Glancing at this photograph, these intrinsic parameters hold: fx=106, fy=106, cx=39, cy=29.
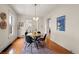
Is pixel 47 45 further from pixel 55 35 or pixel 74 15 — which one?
pixel 74 15

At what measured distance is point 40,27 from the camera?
3553 mm

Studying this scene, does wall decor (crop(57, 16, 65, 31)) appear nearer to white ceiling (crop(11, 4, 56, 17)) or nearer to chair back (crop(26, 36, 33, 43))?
white ceiling (crop(11, 4, 56, 17))

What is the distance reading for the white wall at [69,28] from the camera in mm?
3246

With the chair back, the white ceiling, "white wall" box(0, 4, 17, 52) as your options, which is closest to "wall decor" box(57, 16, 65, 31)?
the white ceiling

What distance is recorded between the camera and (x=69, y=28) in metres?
3.66

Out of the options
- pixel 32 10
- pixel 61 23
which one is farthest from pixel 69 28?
pixel 32 10

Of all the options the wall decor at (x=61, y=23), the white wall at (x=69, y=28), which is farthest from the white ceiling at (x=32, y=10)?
the wall decor at (x=61, y=23)

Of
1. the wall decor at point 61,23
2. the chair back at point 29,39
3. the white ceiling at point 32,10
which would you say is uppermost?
the white ceiling at point 32,10

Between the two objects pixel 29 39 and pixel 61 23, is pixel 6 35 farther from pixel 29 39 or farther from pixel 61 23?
pixel 61 23

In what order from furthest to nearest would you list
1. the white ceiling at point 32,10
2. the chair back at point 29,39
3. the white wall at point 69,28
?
1. the chair back at point 29,39
2. the white ceiling at point 32,10
3. the white wall at point 69,28

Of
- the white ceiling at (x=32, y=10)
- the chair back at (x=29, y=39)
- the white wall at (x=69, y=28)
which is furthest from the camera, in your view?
the chair back at (x=29, y=39)

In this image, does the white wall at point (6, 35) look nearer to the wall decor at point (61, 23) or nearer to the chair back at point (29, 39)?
the chair back at point (29, 39)

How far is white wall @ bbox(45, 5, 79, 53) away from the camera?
3.25 m
